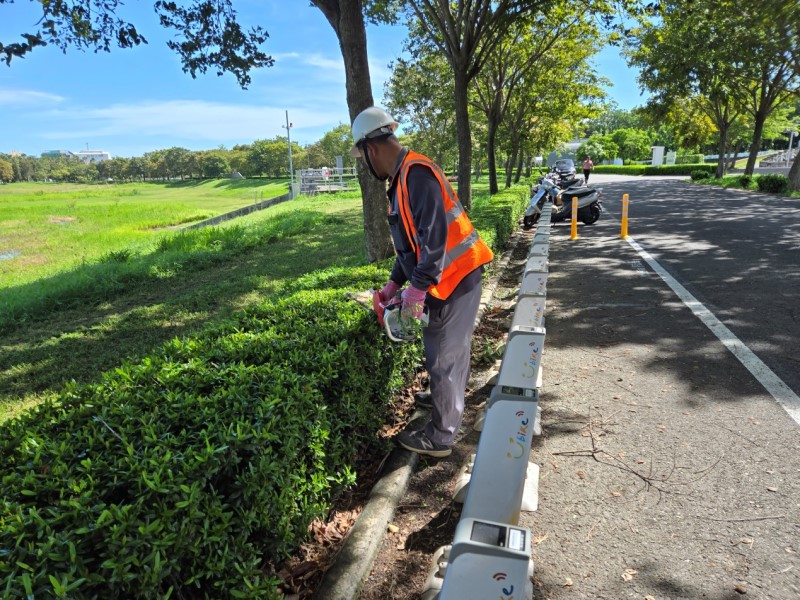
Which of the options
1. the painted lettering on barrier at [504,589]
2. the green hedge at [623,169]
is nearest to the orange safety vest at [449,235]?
the painted lettering on barrier at [504,589]

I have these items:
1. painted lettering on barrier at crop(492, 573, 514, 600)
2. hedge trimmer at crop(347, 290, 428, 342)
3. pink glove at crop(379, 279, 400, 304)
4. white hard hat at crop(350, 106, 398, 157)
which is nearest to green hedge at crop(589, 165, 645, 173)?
pink glove at crop(379, 279, 400, 304)

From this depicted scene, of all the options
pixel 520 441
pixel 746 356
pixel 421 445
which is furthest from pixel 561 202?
pixel 520 441

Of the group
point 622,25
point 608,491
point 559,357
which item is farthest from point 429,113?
point 608,491

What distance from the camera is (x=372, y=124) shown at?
314 cm

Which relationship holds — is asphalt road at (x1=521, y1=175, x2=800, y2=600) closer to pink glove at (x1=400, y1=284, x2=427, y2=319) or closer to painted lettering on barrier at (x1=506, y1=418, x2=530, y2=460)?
painted lettering on barrier at (x1=506, y1=418, x2=530, y2=460)

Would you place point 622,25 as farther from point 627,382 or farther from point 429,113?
point 429,113

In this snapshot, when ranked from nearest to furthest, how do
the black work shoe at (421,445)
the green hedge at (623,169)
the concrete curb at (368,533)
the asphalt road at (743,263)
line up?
1. the concrete curb at (368,533)
2. the black work shoe at (421,445)
3. the asphalt road at (743,263)
4. the green hedge at (623,169)

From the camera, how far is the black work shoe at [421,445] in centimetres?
343

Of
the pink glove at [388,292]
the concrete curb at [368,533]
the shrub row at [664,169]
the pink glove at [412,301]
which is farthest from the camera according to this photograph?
the shrub row at [664,169]

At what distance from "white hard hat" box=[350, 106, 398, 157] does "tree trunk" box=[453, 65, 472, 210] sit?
10.2 metres

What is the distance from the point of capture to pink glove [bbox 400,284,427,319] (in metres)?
2.94

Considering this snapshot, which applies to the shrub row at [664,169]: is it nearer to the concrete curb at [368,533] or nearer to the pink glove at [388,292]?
the pink glove at [388,292]

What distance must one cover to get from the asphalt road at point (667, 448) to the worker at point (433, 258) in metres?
0.82

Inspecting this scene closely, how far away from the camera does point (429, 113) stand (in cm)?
3634
